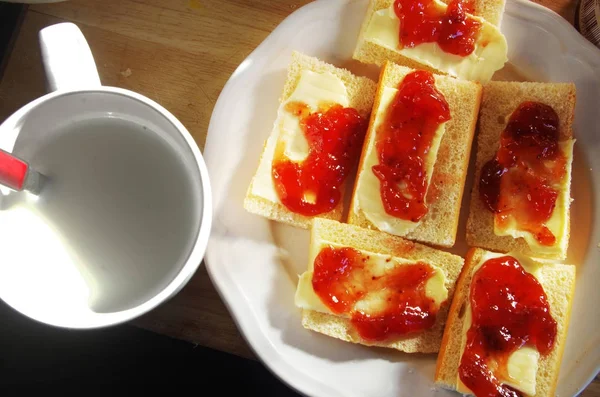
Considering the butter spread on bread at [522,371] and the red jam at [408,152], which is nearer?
the butter spread on bread at [522,371]

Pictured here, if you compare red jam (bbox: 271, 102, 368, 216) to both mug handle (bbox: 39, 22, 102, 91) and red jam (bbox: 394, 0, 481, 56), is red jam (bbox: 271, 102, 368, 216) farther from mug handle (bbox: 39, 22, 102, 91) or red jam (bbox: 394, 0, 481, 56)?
mug handle (bbox: 39, 22, 102, 91)

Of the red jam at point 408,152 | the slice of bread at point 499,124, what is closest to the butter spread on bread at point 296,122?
the red jam at point 408,152

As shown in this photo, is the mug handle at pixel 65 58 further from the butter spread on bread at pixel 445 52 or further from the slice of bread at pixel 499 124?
the slice of bread at pixel 499 124

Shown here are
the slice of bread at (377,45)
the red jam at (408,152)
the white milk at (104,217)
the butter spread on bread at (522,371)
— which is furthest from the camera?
the slice of bread at (377,45)

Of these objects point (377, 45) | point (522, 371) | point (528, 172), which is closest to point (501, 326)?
point (522, 371)

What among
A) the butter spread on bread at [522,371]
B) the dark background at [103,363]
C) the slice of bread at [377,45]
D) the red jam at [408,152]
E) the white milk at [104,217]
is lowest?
the dark background at [103,363]

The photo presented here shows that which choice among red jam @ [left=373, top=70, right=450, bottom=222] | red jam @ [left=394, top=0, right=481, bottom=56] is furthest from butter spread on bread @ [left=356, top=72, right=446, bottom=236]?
red jam @ [left=394, top=0, right=481, bottom=56]

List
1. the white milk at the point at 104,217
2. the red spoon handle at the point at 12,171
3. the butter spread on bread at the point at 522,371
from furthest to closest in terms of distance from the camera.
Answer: the butter spread on bread at the point at 522,371, the white milk at the point at 104,217, the red spoon handle at the point at 12,171
